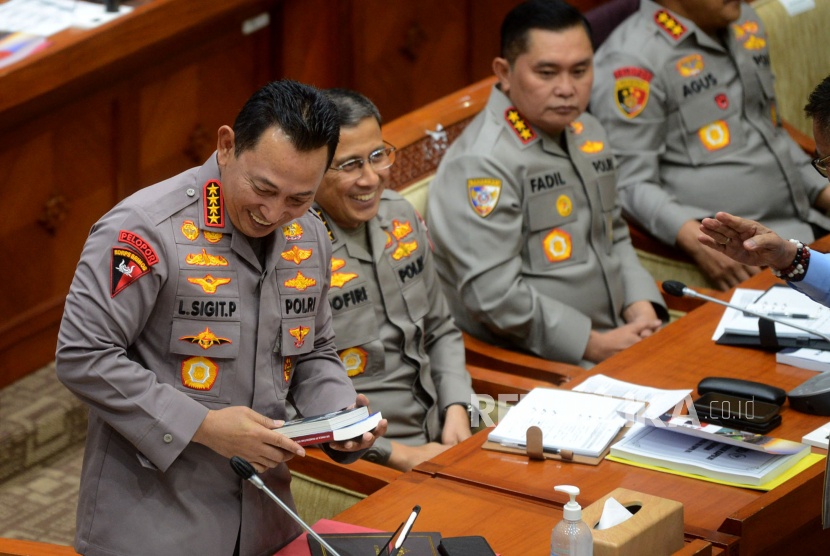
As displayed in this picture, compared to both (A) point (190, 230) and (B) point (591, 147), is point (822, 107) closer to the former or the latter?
(A) point (190, 230)

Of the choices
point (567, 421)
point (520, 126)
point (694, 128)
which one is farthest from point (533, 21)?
point (567, 421)

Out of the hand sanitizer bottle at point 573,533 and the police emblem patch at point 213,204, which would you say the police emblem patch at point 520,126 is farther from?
the hand sanitizer bottle at point 573,533

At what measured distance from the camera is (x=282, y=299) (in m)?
1.79

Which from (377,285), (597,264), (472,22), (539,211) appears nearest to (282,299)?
(377,285)

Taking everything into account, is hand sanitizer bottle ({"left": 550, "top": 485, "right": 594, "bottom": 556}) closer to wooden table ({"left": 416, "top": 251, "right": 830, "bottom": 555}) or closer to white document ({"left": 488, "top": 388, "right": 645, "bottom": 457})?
wooden table ({"left": 416, "top": 251, "right": 830, "bottom": 555})

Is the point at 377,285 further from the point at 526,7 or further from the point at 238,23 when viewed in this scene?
the point at 238,23

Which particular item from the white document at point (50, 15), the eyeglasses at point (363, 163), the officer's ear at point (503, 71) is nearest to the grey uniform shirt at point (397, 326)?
the eyeglasses at point (363, 163)

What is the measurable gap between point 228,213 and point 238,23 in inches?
85.1

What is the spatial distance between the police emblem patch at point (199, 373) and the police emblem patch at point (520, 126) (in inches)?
56.9

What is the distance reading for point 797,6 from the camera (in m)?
4.25

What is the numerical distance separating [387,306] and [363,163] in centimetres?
35

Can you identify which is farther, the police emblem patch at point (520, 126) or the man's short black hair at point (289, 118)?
the police emblem patch at point (520, 126)

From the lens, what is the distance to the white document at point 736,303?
2584 millimetres

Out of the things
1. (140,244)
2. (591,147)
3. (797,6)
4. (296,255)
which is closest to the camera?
(140,244)
